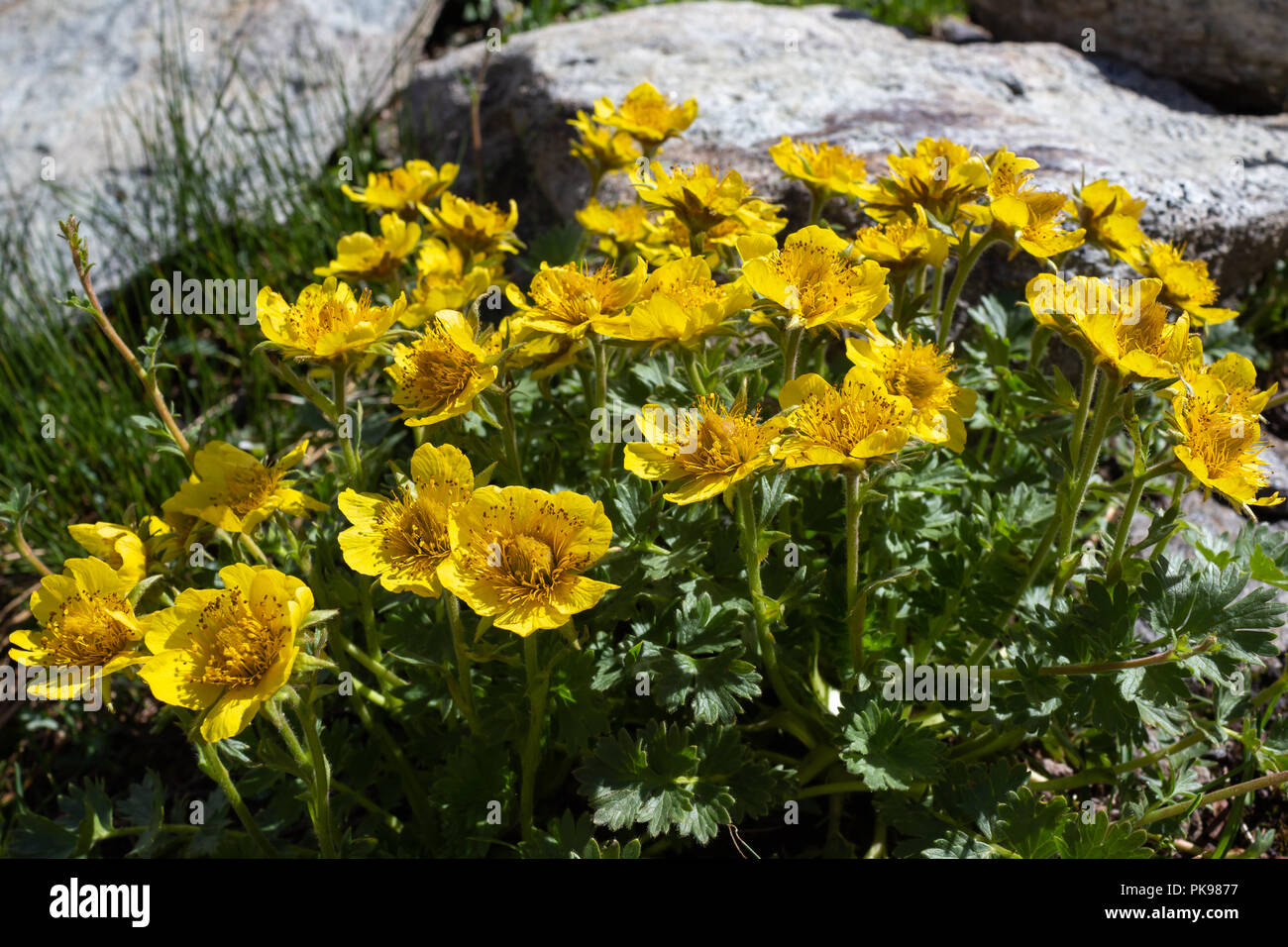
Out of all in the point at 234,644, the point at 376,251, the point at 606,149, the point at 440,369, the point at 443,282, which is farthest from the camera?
the point at 606,149

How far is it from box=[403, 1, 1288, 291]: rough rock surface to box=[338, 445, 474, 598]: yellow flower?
227cm

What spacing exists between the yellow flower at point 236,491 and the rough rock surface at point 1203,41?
15.0ft

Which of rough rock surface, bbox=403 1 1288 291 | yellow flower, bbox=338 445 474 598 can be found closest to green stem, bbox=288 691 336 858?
yellow flower, bbox=338 445 474 598

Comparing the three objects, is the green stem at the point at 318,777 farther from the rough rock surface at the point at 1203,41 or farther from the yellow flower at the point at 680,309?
the rough rock surface at the point at 1203,41

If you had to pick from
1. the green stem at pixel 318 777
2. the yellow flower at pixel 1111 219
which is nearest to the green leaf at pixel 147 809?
the green stem at pixel 318 777

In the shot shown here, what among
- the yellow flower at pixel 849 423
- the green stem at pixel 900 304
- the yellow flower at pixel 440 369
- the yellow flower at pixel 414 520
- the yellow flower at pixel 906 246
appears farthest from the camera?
the green stem at pixel 900 304

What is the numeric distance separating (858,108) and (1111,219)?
75.3 inches

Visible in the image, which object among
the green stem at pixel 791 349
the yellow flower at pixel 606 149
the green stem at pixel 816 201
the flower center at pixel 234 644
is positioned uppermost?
the yellow flower at pixel 606 149

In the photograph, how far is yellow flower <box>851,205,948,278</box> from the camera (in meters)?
2.41

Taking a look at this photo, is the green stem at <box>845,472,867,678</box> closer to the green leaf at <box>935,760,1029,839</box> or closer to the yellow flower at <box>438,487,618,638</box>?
the green leaf at <box>935,760,1029,839</box>

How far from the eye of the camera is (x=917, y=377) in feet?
6.95

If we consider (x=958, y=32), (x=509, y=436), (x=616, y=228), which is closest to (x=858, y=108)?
(x=616, y=228)

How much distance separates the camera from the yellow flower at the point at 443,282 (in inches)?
95.8

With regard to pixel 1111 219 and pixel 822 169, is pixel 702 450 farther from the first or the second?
pixel 1111 219
